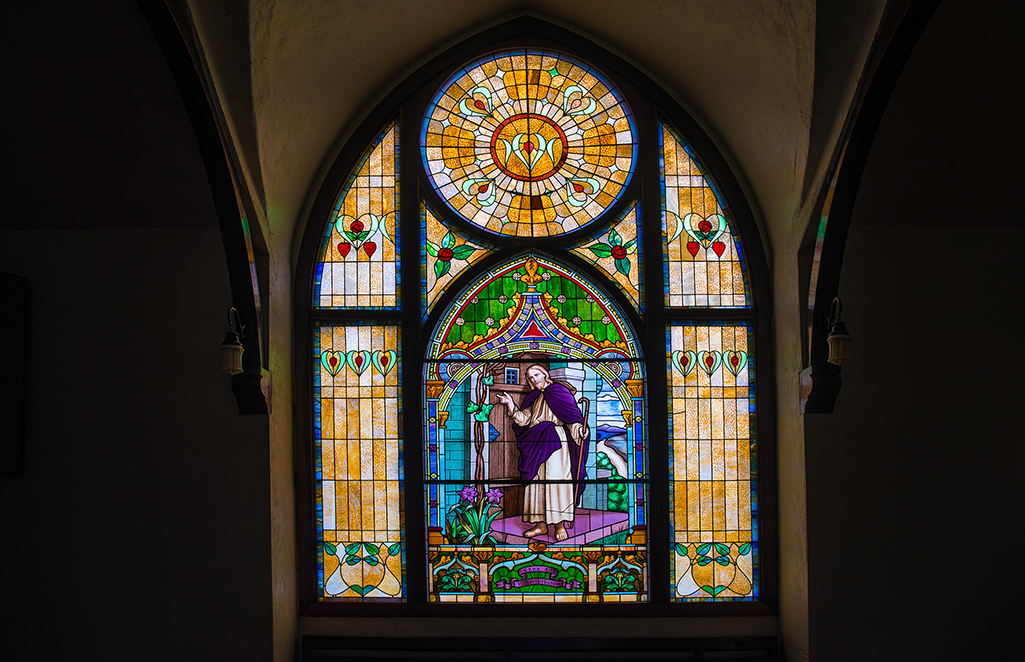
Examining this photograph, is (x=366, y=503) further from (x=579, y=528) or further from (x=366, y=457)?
(x=579, y=528)

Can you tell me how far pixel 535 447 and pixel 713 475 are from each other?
3.73ft

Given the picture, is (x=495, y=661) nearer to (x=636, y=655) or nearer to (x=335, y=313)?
(x=636, y=655)

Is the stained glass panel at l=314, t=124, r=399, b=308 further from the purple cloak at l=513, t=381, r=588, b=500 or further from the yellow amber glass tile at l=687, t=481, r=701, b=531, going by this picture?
the yellow amber glass tile at l=687, t=481, r=701, b=531

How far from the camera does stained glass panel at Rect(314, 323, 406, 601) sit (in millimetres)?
5512
